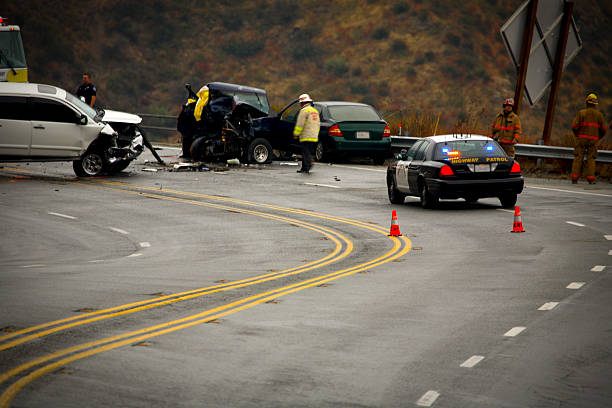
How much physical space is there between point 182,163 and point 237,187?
5202 millimetres

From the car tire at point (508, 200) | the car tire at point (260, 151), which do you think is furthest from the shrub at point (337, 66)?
the car tire at point (508, 200)

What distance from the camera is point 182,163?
2700 centimetres

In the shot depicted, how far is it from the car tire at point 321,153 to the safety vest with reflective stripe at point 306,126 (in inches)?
123

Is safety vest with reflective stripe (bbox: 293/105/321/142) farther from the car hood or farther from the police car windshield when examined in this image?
the police car windshield

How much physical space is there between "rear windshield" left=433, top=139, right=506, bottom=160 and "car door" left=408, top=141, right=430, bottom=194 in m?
0.40

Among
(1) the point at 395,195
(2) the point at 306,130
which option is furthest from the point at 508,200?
(2) the point at 306,130

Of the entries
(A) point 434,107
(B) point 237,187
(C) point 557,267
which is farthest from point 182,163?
(A) point 434,107

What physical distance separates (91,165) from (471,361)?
57.2ft

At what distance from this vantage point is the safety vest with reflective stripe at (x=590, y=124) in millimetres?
23203

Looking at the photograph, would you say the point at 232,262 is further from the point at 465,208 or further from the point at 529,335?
the point at 465,208

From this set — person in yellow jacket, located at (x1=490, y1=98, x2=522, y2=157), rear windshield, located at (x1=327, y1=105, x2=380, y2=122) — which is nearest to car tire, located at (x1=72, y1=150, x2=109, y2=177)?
rear windshield, located at (x1=327, y1=105, x2=380, y2=122)

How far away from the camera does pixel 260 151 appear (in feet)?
90.2

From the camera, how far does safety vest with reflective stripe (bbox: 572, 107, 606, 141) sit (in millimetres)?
23203

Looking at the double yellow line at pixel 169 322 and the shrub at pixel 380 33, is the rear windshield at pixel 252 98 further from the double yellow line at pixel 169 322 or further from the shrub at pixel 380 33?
the shrub at pixel 380 33
